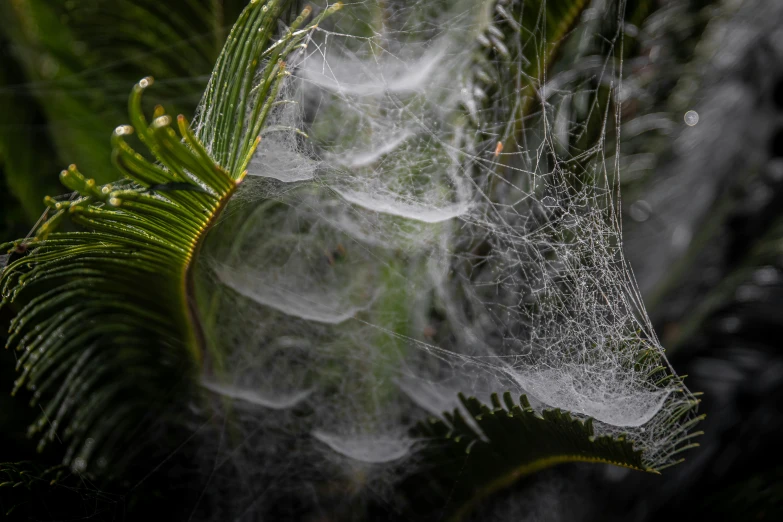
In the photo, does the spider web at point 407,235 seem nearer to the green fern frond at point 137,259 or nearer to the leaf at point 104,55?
the green fern frond at point 137,259

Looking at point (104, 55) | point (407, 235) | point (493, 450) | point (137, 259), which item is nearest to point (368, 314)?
point (407, 235)

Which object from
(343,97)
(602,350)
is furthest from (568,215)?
(343,97)

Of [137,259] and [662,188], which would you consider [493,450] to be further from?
[662,188]

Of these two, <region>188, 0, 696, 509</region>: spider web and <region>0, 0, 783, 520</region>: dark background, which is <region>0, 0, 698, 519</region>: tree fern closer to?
<region>188, 0, 696, 509</region>: spider web

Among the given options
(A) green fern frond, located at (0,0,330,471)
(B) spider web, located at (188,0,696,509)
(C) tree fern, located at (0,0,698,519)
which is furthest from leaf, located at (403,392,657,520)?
(A) green fern frond, located at (0,0,330,471)

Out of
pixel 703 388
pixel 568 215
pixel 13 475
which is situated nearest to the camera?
pixel 13 475

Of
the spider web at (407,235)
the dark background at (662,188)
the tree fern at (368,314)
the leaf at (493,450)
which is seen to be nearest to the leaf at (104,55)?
the dark background at (662,188)

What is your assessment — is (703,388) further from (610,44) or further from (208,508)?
(208,508)
